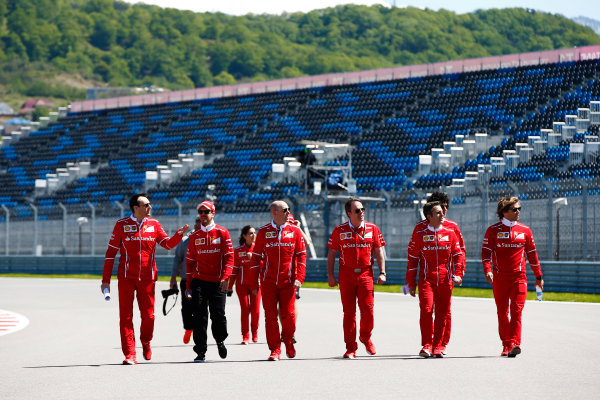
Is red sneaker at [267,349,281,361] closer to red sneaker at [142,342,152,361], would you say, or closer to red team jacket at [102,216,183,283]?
red sneaker at [142,342,152,361]

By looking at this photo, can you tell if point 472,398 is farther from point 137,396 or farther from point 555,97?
point 555,97

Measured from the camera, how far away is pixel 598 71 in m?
43.3

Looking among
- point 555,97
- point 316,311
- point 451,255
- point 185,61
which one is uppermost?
point 185,61

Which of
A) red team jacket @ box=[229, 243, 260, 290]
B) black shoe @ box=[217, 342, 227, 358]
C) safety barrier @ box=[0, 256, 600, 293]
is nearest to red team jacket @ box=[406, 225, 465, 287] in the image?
black shoe @ box=[217, 342, 227, 358]

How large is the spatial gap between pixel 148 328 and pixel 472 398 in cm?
412

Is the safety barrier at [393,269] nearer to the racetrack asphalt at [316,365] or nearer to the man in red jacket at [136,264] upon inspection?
the racetrack asphalt at [316,365]

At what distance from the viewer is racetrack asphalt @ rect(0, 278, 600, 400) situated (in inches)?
344

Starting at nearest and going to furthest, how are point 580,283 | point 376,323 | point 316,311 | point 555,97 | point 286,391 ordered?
point 286,391 → point 376,323 → point 316,311 → point 580,283 → point 555,97

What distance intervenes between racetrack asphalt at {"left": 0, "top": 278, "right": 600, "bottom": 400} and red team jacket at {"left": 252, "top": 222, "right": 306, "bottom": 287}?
838 millimetres

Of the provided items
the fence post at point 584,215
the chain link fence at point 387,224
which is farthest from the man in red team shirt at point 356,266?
the chain link fence at point 387,224

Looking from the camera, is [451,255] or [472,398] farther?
[451,255]

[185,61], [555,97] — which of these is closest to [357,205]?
[555,97]

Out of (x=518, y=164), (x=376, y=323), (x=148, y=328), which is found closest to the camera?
(x=148, y=328)

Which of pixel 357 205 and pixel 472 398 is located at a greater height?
pixel 357 205
